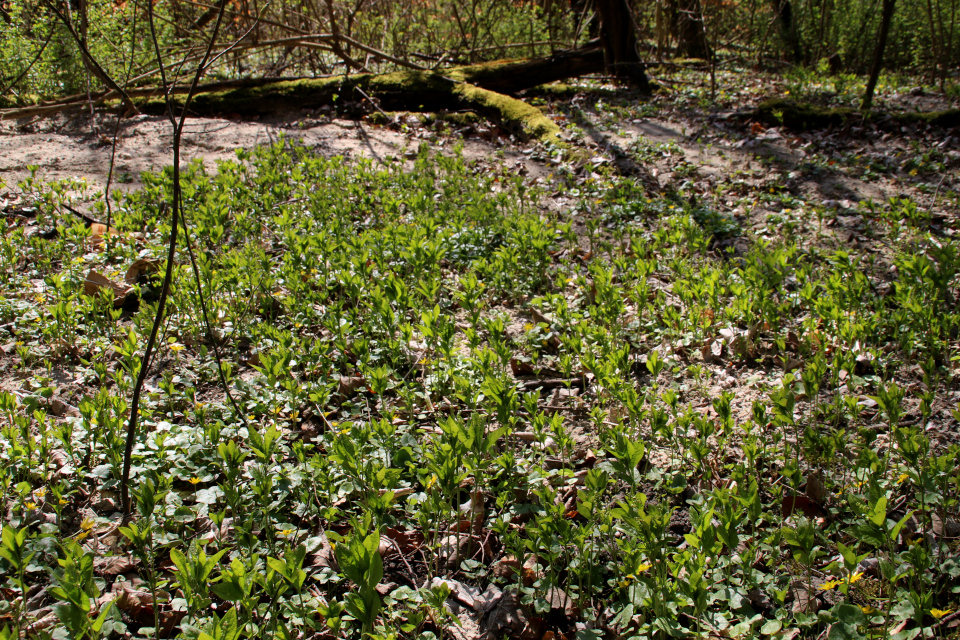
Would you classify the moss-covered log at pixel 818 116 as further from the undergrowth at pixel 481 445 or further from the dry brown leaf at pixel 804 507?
the dry brown leaf at pixel 804 507

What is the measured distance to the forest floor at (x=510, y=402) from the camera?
176 centimetres

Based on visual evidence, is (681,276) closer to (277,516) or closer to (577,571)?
(577,571)

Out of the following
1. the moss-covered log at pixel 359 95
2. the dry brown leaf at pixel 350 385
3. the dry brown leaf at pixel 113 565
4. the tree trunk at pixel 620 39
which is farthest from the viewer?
the tree trunk at pixel 620 39

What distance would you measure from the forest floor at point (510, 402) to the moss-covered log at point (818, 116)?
1.18 meters

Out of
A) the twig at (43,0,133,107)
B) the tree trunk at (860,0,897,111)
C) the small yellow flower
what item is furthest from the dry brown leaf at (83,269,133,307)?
the tree trunk at (860,0,897,111)

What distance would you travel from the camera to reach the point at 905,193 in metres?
4.86

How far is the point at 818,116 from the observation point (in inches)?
263

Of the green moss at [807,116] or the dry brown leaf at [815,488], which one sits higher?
the green moss at [807,116]

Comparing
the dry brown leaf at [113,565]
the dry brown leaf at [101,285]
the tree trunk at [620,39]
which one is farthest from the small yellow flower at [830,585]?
the tree trunk at [620,39]

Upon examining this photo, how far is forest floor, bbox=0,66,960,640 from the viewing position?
1.76m

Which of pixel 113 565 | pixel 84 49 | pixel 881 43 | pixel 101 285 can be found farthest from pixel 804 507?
pixel 881 43

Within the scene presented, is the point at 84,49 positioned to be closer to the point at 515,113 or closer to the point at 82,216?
the point at 82,216

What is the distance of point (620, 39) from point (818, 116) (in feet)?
11.6

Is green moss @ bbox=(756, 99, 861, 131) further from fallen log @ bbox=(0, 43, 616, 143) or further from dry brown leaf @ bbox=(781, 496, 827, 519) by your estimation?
dry brown leaf @ bbox=(781, 496, 827, 519)
